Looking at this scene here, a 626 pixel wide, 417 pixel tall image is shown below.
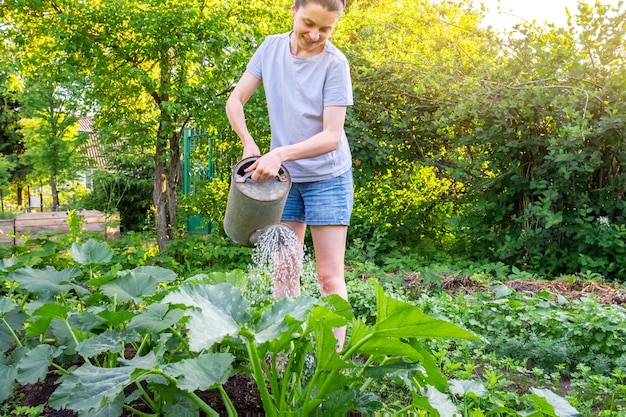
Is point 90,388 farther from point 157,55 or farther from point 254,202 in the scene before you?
point 157,55

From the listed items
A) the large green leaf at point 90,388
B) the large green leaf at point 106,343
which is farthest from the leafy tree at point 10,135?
the large green leaf at point 90,388

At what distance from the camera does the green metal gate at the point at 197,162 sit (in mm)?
6191

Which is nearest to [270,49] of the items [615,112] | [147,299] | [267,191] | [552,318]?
[267,191]

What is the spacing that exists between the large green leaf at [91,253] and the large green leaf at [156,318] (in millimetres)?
648

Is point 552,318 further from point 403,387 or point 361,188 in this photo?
point 361,188

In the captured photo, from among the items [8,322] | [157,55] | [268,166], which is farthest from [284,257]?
[157,55]

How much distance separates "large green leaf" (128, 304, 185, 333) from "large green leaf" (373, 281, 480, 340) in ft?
1.69

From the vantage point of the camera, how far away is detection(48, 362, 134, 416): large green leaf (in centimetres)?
126

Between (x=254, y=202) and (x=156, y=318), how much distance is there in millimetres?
581

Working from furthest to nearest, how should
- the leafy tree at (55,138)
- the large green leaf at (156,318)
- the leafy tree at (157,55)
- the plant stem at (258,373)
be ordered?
1. the leafy tree at (55,138)
2. the leafy tree at (157,55)
3. the large green leaf at (156,318)
4. the plant stem at (258,373)

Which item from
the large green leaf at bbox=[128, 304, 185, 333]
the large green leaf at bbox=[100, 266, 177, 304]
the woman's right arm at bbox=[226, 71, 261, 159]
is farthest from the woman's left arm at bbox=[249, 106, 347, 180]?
the large green leaf at bbox=[128, 304, 185, 333]

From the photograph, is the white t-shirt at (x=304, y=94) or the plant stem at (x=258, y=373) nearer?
the plant stem at (x=258, y=373)

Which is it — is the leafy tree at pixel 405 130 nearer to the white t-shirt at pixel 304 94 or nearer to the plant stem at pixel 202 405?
the white t-shirt at pixel 304 94

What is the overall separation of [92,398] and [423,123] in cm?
457
